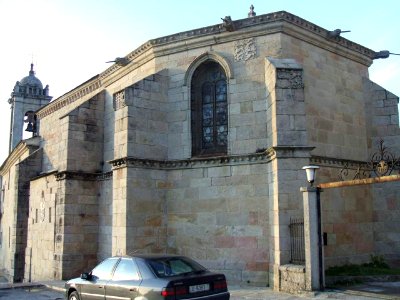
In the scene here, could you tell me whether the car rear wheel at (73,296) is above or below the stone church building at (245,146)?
below

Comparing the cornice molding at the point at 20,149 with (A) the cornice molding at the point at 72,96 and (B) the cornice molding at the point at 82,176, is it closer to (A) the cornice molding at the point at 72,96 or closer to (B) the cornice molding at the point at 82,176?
(A) the cornice molding at the point at 72,96

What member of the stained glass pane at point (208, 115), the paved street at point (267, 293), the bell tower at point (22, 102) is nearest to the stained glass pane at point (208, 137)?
the stained glass pane at point (208, 115)

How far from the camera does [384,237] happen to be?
524 inches

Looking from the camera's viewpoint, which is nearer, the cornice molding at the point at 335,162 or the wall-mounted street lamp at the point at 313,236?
the wall-mounted street lamp at the point at 313,236

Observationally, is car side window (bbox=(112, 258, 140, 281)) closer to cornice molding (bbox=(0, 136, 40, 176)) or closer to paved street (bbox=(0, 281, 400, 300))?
paved street (bbox=(0, 281, 400, 300))

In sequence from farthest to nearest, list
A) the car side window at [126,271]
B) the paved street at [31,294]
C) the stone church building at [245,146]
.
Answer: the stone church building at [245,146]
the paved street at [31,294]
the car side window at [126,271]

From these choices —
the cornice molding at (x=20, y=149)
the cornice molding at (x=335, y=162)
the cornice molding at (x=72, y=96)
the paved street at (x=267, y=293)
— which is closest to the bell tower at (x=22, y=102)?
the cornice molding at (x=20, y=149)

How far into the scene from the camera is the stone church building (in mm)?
Result: 11539

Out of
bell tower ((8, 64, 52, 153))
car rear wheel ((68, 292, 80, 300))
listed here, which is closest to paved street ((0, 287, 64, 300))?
car rear wheel ((68, 292, 80, 300))

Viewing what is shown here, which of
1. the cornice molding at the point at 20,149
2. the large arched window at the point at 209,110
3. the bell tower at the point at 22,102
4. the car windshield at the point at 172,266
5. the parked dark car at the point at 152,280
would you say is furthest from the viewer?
the bell tower at the point at 22,102

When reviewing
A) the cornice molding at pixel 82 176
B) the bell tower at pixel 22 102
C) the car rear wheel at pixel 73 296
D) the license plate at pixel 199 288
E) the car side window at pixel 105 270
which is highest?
the bell tower at pixel 22 102

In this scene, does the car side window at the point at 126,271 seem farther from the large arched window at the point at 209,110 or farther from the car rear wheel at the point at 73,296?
the large arched window at the point at 209,110

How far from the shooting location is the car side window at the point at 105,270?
8125mm

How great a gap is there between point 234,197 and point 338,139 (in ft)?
12.0
